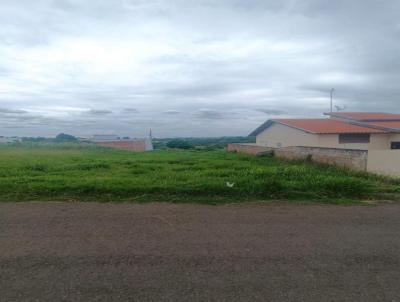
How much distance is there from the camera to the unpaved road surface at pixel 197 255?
8.98 feet

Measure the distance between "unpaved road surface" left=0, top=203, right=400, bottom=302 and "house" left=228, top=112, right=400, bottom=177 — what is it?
264 inches

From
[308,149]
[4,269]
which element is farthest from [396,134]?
[4,269]

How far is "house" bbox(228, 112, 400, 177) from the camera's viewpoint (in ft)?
36.6

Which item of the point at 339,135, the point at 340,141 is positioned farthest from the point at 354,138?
the point at 339,135

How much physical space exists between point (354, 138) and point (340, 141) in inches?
50.4

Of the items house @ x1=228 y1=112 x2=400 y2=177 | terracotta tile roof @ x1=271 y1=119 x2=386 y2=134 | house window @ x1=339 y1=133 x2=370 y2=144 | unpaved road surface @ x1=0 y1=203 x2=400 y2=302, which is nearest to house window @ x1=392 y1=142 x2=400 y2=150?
house @ x1=228 y1=112 x2=400 y2=177

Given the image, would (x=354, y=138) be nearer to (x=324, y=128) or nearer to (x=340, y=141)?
(x=340, y=141)

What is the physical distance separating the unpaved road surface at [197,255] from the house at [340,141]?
22.0 feet

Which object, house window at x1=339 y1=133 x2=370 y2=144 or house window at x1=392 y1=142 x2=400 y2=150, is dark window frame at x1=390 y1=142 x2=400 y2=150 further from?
house window at x1=339 y1=133 x2=370 y2=144

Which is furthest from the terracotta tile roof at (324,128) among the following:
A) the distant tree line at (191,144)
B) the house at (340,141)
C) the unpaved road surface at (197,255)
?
the distant tree line at (191,144)

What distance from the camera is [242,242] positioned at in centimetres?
390

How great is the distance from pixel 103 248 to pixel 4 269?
1.07 meters

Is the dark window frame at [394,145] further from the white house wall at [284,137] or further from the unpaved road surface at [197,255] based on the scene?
the unpaved road surface at [197,255]

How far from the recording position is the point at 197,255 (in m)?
3.49
